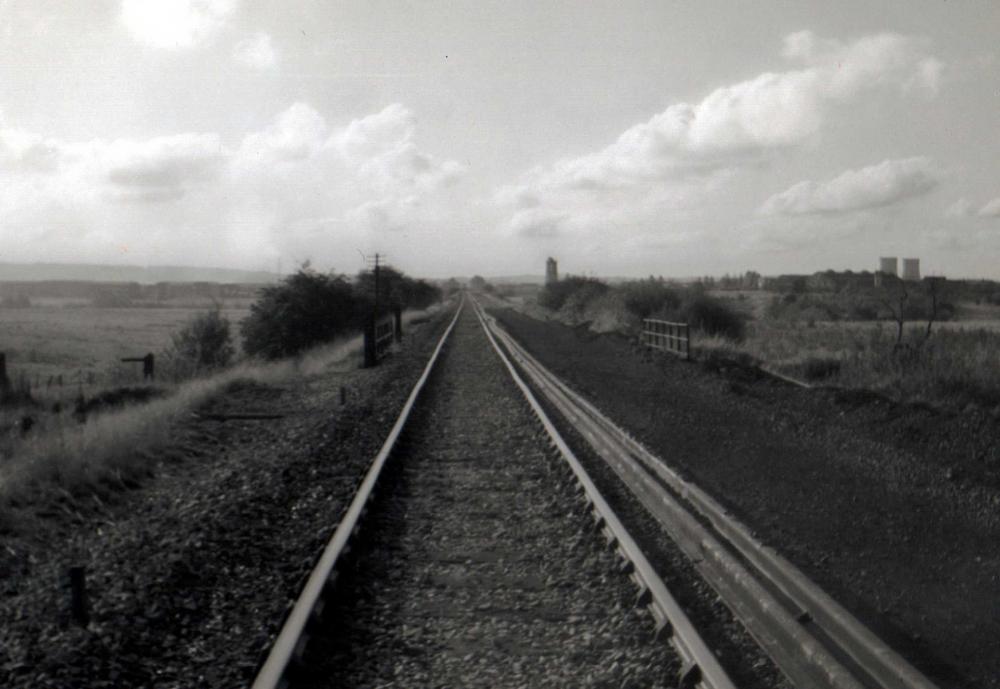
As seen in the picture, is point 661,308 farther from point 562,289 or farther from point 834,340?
point 562,289

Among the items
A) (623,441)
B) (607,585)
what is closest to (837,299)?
(623,441)

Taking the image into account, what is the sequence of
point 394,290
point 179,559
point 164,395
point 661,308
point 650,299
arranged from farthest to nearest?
point 394,290 < point 650,299 < point 661,308 < point 164,395 < point 179,559

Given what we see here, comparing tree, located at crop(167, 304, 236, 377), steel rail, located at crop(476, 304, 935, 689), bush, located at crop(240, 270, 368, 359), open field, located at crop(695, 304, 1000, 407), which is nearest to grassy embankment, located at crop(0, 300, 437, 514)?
steel rail, located at crop(476, 304, 935, 689)

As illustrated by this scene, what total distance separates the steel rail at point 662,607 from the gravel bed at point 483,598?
9cm

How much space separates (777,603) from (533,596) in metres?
1.54

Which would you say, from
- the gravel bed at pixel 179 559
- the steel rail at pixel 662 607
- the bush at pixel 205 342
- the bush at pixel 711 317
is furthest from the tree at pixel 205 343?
the steel rail at pixel 662 607

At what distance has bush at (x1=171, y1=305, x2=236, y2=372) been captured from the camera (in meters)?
36.3

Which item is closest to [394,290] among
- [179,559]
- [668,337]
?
[668,337]

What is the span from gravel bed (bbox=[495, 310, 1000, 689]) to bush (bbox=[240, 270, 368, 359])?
22953 millimetres

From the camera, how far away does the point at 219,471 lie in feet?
A: 36.8

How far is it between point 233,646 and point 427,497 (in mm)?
3867

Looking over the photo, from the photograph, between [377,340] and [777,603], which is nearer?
[777,603]

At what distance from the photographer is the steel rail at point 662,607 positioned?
178 inches

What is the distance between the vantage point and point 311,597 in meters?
5.61
